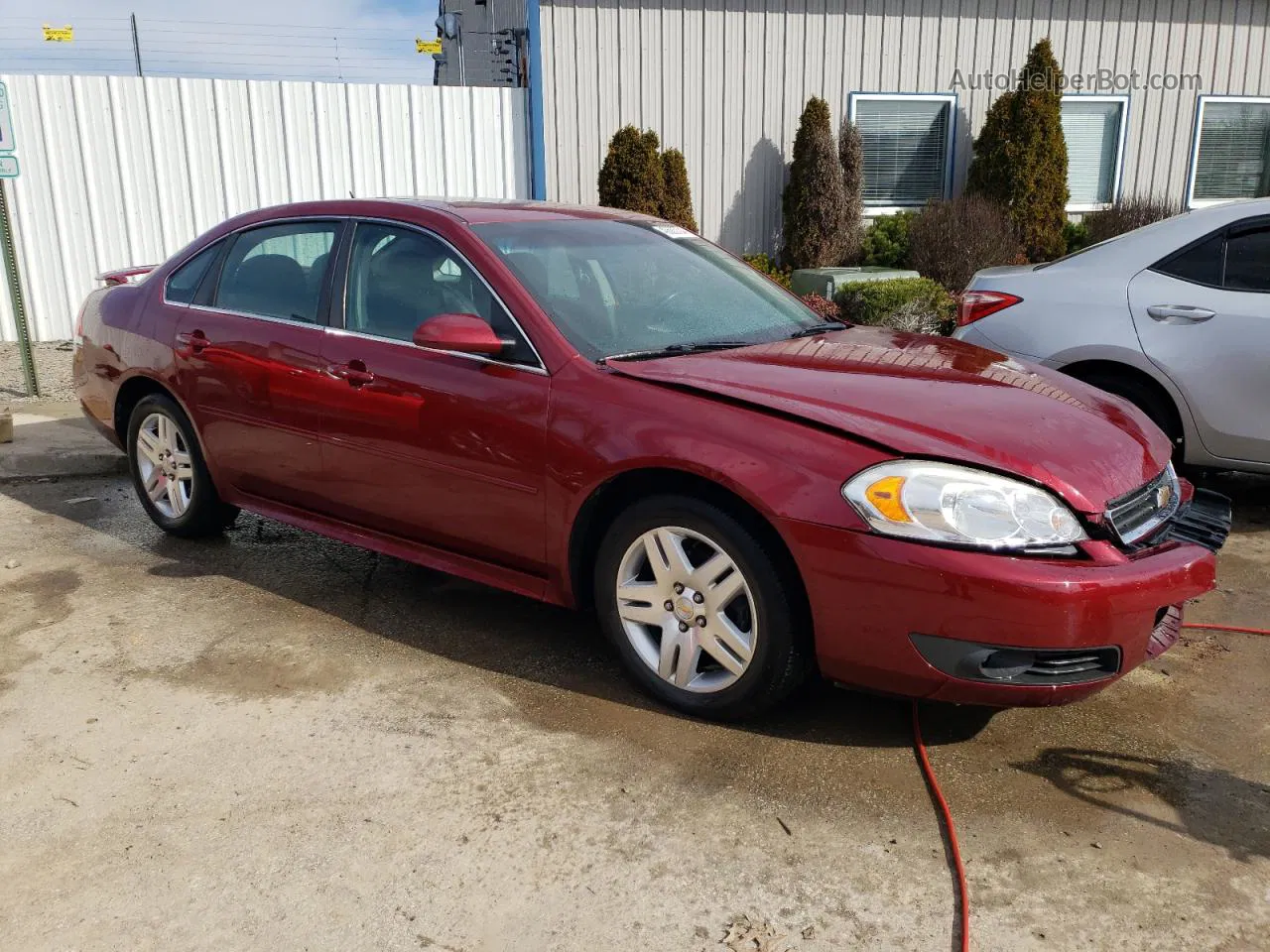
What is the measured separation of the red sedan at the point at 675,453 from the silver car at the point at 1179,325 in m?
1.47

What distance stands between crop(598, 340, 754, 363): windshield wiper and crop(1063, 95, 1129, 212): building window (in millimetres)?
10834

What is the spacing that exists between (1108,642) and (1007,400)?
81 centimetres

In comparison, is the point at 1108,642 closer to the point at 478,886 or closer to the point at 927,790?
the point at 927,790

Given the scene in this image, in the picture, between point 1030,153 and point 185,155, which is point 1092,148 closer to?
point 1030,153

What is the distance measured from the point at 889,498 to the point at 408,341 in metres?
1.89

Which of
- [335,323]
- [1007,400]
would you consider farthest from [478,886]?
[335,323]

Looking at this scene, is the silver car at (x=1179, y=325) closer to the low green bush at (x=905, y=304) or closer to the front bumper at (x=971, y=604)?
the front bumper at (x=971, y=604)

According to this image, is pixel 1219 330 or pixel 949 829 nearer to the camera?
pixel 949 829

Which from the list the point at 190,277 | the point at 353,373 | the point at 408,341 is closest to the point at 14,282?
the point at 190,277

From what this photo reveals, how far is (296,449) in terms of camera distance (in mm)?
4176

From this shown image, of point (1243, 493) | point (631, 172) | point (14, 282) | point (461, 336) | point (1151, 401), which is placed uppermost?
point (631, 172)

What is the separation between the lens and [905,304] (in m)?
9.62

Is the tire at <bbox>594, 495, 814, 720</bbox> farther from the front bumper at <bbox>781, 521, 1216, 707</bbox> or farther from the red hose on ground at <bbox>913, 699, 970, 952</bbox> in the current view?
the red hose on ground at <bbox>913, 699, 970, 952</bbox>

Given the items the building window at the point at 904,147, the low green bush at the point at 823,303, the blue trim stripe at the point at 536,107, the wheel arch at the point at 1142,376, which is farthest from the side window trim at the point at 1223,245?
the building window at the point at 904,147
